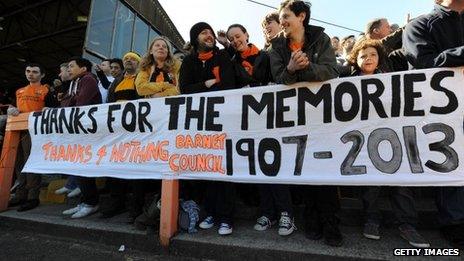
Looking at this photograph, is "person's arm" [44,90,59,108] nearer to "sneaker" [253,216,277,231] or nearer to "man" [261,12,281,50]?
"man" [261,12,281,50]

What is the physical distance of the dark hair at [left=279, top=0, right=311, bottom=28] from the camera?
3.11 m

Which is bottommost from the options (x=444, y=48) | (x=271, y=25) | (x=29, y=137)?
(x=29, y=137)

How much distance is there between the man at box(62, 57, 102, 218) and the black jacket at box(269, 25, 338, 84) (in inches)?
97.1

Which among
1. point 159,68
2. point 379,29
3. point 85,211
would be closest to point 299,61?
point 159,68

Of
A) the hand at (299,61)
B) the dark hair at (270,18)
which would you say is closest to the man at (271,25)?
the dark hair at (270,18)

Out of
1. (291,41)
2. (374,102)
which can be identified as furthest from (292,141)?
(291,41)

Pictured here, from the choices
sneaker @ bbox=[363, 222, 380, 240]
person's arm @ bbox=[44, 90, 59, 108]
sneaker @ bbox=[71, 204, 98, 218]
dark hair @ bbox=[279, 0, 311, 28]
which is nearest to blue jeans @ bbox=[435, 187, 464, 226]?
sneaker @ bbox=[363, 222, 380, 240]

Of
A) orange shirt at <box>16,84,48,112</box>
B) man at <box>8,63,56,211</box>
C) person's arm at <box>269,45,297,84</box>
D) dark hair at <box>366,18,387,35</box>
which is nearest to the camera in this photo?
person's arm at <box>269,45,297,84</box>

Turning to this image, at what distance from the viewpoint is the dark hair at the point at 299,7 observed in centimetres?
311

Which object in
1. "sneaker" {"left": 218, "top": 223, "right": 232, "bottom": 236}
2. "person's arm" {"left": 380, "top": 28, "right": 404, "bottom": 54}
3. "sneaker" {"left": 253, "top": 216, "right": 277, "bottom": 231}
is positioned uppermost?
"person's arm" {"left": 380, "top": 28, "right": 404, "bottom": 54}

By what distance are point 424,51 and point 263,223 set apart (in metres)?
2.04

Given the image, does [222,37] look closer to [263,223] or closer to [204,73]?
[204,73]

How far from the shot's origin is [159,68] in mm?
4020

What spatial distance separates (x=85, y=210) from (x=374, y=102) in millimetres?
3308
